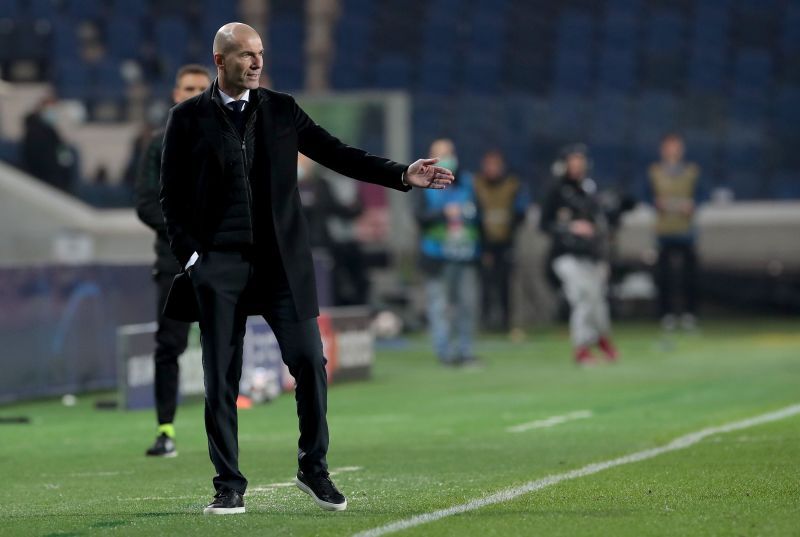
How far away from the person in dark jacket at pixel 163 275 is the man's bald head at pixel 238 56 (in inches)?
122

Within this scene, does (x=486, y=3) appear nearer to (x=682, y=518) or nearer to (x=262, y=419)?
(x=262, y=419)

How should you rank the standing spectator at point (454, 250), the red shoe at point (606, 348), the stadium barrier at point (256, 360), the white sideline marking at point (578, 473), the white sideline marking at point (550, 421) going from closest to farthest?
the white sideline marking at point (578, 473) → the white sideline marking at point (550, 421) → the stadium barrier at point (256, 360) → the red shoe at point (606, 348) → the standing spectator at point (454, 250)

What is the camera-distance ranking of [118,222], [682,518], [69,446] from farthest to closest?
[118,222], [69,446], [682,518]

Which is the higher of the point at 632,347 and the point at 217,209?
the point at 217,209

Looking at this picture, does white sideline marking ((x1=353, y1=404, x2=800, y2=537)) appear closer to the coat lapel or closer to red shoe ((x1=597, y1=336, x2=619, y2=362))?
the coat lapel

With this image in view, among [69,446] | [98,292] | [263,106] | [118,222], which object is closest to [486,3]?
A: [118,222]

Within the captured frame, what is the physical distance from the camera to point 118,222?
22812 millimetres

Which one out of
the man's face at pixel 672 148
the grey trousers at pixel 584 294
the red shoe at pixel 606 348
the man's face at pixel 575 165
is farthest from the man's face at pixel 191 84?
the man's face at pixel 672 148

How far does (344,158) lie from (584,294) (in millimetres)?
10751

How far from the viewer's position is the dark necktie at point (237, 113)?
6.85 m

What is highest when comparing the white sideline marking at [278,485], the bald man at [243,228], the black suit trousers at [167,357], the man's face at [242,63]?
the man's face at [242,63]

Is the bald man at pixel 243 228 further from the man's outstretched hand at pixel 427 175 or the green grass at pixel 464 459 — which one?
the green grass at pixel 464 459

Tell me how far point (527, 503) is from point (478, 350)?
520 inches

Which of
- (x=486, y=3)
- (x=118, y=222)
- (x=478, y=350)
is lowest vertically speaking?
(x=478, y=350)
